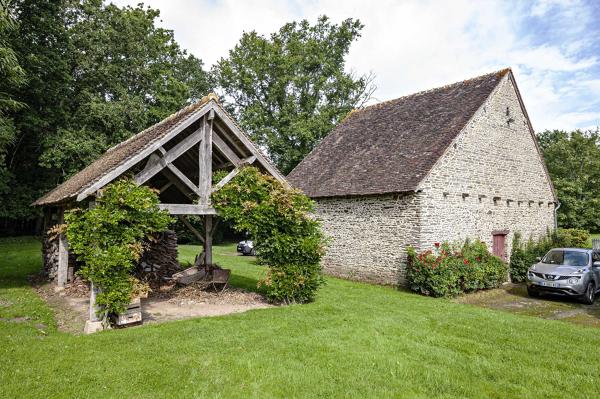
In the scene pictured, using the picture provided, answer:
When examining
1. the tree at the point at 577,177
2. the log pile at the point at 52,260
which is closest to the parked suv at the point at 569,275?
the log pile at the point at 52,260

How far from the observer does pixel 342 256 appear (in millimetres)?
16125

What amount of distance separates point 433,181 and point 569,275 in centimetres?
515

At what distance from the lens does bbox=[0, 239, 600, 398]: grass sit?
16.8ft

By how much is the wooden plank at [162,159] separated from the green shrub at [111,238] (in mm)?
516

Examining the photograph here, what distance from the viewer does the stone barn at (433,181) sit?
13.8 m

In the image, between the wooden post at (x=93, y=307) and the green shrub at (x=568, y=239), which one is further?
the green shrub at (x=568, y=239)

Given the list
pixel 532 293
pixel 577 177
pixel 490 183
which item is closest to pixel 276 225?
pixel 532 293

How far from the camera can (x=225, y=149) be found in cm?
1006

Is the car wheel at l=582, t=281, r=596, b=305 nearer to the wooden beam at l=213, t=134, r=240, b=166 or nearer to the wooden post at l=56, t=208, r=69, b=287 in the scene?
the wooden beam at l=213, t=134, r=240, b=166

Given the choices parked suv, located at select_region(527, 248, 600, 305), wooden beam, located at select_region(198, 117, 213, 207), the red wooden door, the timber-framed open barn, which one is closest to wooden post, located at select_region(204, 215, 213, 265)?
the timber-framed open barn

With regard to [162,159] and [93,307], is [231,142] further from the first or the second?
[93,307]

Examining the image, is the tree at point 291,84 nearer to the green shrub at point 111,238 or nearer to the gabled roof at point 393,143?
the gabled roof at point 393,143

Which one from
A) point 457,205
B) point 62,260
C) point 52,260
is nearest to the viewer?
point 62,260

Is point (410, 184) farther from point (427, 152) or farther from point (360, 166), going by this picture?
point (360, 166)
